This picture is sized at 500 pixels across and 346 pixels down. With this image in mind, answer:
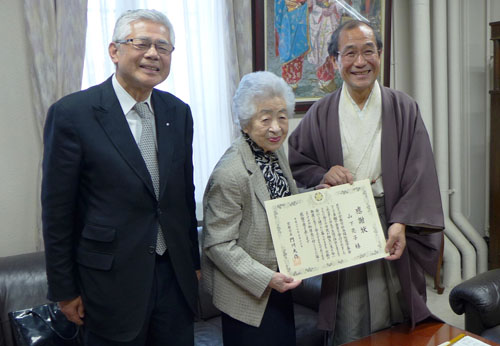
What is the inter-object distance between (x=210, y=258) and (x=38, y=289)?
0.92 meters

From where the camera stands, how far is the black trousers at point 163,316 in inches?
53.5

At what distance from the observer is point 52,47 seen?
2160 mm

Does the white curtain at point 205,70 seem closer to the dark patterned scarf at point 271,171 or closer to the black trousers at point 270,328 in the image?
the dark patterned scarf at point 271,171

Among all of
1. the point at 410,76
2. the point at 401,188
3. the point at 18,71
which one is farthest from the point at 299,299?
the point at 410,76

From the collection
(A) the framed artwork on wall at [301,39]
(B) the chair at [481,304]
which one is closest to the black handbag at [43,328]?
(B) the chair at [481,304]

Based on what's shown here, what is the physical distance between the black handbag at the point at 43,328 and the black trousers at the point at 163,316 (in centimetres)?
47

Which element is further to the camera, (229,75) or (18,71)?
(229,75)

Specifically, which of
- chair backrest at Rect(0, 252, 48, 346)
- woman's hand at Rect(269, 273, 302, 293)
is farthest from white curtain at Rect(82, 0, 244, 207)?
woman's hand at Rect(269, 273, 302, 293)

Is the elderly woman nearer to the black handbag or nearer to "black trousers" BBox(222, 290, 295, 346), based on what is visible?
"black trousers" BBox(222, 290, 295, 346)

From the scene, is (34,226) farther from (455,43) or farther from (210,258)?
(455,43)

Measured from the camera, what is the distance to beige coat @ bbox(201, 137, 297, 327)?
1369mm

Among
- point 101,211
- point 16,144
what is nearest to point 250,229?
point 101,211

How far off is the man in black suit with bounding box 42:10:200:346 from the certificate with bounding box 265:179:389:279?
0.99 ft

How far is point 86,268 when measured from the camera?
4.24ft
